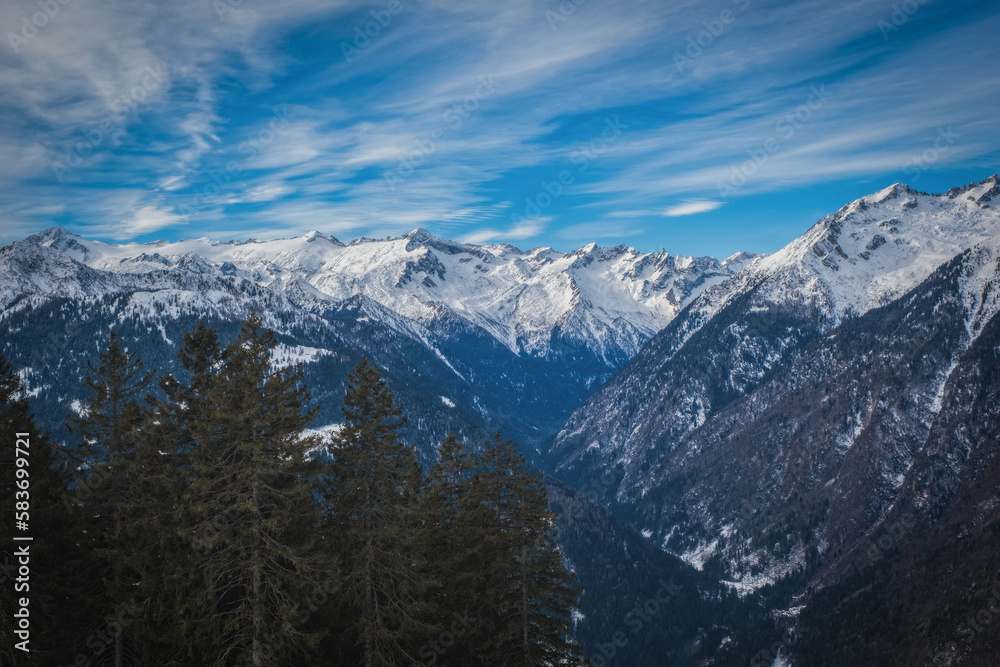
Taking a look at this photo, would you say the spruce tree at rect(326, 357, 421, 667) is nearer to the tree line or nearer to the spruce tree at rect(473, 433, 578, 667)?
the tree line

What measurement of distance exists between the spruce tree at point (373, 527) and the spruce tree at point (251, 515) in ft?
9.96

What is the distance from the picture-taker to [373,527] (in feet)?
120

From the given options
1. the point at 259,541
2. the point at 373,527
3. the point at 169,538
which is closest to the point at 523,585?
the point at 373,527

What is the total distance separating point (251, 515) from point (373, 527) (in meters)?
7.66

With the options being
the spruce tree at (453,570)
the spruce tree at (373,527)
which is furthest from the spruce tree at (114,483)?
the spruce tree at (453,570)

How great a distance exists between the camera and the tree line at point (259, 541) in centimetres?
3089

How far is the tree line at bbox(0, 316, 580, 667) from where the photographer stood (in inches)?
1216

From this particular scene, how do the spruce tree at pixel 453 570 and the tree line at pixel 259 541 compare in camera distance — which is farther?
the spruce tree at pixel 453 570

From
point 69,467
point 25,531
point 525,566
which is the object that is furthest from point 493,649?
point 69,467

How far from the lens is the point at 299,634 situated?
30578mm

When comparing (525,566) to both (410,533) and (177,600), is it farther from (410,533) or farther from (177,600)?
(177,600)

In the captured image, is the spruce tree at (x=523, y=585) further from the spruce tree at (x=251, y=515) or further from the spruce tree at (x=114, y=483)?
the spruce tree at (x=114, y=483)

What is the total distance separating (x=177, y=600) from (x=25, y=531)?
414 inches

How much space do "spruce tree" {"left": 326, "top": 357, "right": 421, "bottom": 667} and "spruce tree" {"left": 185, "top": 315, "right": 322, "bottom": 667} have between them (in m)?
3.04
